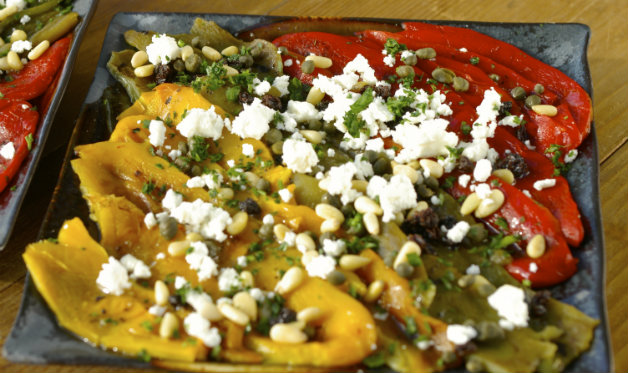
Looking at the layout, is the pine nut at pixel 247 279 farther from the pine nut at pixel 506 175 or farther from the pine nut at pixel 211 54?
the pine nut at pixel 211 54

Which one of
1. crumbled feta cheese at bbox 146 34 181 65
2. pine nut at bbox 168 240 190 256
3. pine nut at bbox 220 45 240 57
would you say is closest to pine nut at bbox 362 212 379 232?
pine nut at bbox 168 240 190 256

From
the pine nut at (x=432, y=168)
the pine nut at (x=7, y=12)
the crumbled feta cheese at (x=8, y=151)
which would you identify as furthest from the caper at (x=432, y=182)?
the pine nut at (x=7, y=12)

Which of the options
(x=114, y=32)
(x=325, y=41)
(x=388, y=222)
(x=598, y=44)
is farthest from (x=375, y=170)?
(x=598, y=44)

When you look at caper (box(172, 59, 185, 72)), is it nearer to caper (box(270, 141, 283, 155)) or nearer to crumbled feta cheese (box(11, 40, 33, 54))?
caper (box(270, 141, 283, 155))

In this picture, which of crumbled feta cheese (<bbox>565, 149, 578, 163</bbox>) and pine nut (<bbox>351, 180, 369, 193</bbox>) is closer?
pine nut (<bbox>351, 180, 369, 193</bbox>)

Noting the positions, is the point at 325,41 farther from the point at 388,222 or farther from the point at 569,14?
the point at 569,14

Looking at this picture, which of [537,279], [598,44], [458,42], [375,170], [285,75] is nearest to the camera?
[537,279]
